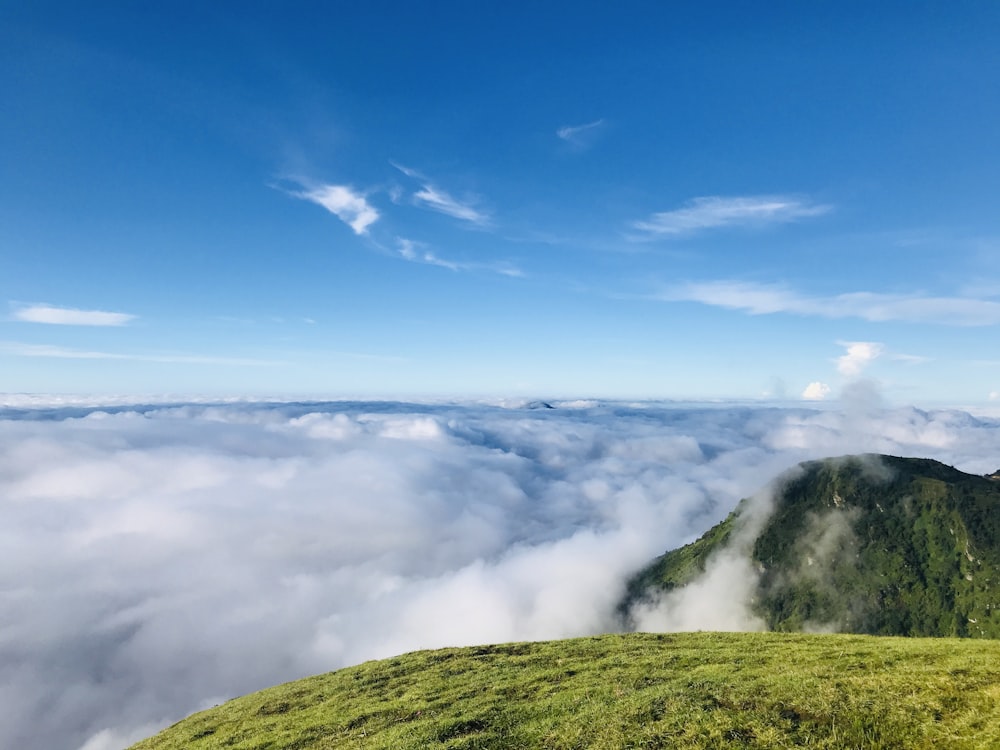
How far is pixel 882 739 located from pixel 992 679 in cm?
892

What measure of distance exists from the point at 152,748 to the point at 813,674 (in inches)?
1920

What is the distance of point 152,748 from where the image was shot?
36906 millimetres

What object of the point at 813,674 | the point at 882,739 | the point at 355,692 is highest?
the point at 882,739

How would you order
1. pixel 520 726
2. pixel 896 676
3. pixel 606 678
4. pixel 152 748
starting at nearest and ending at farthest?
1. pixel 896 676
2. pixel 520 726
3. pixel 606 678
4. pixel 152 748

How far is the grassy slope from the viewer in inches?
691

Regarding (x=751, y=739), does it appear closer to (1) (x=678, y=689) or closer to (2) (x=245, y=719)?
(1) (x=678, y=689)

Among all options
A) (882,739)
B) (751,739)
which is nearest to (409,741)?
(751,739)

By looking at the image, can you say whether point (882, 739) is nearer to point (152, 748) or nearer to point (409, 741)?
point (409, 741)

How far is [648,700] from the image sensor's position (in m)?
23.4

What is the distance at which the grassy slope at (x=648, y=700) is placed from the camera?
1755 cm

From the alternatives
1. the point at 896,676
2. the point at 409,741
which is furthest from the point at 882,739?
the point at 409,741

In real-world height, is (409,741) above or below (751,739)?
below

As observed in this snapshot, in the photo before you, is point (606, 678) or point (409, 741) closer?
point (409, 741)

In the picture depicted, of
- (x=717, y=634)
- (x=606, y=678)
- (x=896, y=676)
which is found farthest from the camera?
(x=717, y=634)
